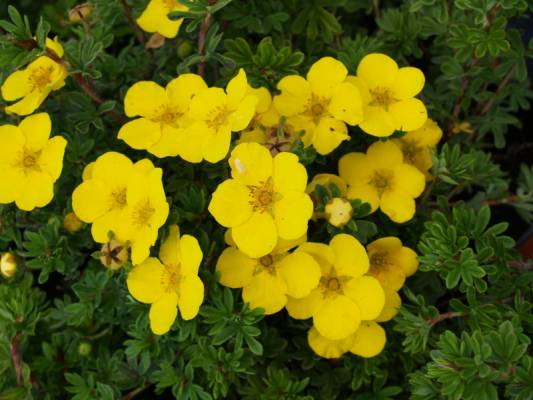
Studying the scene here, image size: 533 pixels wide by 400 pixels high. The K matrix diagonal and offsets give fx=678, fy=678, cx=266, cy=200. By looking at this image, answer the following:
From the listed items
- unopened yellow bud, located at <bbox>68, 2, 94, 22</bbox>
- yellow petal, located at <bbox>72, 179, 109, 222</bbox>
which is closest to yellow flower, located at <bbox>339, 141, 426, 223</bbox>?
yellow petal, located at <bbox>72, 179, 109, 222</bbox>

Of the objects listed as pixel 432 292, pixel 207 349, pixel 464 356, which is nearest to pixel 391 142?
pixel 432 292

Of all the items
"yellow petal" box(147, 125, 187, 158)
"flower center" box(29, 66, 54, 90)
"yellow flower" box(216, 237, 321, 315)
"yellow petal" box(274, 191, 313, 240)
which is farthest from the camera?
"flower center" box(29, 66, 54, 90)

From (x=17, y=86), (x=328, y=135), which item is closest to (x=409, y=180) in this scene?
(x=328, y=135)

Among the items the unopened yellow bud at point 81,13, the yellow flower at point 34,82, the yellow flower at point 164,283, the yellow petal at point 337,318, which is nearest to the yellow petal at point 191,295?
the yellow flower at point 164,283

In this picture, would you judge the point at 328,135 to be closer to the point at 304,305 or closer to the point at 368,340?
the point at 304,305

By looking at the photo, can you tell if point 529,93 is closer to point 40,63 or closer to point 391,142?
point 391,142

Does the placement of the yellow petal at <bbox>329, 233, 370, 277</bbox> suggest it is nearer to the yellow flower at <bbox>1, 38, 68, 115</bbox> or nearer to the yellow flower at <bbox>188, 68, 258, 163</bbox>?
the yellow flower at <bbox>188, 68, 258, 163</bbox>
